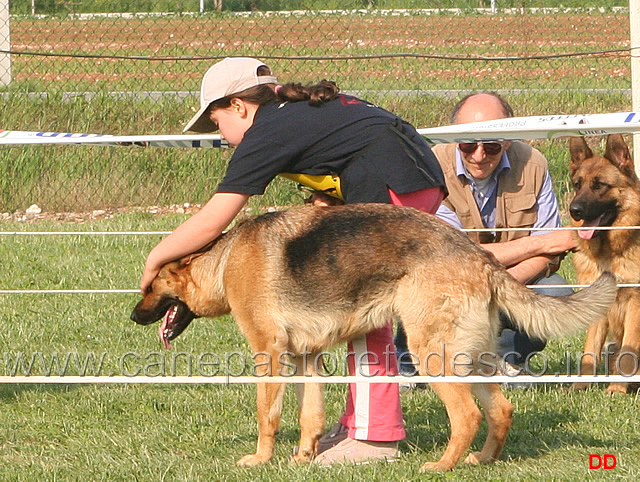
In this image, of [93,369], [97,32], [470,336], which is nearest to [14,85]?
[97,32]

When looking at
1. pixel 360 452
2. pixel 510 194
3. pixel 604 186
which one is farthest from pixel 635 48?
pixel 360 452

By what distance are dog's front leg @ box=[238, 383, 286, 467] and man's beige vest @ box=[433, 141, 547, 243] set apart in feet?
6.28

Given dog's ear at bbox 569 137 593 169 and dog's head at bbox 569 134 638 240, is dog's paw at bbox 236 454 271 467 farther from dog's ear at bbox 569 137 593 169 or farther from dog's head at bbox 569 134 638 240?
dog's ear at bbox 569 137 593 169

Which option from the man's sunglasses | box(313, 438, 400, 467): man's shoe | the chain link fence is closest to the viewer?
box(313, 438, 400, 467): man's shoe

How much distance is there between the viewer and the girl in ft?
12.1

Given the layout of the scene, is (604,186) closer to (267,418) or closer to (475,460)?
(475,460)

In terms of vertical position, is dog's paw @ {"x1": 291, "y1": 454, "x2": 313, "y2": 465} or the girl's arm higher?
the girl's arm

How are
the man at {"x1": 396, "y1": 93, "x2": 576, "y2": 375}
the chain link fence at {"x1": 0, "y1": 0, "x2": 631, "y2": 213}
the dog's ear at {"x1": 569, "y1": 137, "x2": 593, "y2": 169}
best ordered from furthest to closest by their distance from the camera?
the chain link fence at {"x1": 0, "y1": 0, "x2": 631, "y2": 213} → the dog's ear at {"x1": 569, "y1": 137, "x2": 593, "y2": 169} → the man at {"x1": 396, "y1": 93, "x2": 576, "y2": 375}

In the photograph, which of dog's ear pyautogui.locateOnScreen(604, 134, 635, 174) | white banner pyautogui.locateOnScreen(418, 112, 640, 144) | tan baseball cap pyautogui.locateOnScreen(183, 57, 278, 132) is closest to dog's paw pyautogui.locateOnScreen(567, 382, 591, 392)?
dog's ear pyautogui.locateOnScreen(604, 134, 635, 174)

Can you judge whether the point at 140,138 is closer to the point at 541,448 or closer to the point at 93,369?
the point at 93,369

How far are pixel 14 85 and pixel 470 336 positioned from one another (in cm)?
887

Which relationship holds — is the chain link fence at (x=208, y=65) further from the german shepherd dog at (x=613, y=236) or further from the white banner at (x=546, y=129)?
the white banner at (x=546, y=129)

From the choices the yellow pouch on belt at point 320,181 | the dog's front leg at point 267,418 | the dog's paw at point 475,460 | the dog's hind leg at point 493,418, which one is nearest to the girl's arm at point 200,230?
the yellow pouch on belt at point 320,181

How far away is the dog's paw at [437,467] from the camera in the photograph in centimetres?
369
